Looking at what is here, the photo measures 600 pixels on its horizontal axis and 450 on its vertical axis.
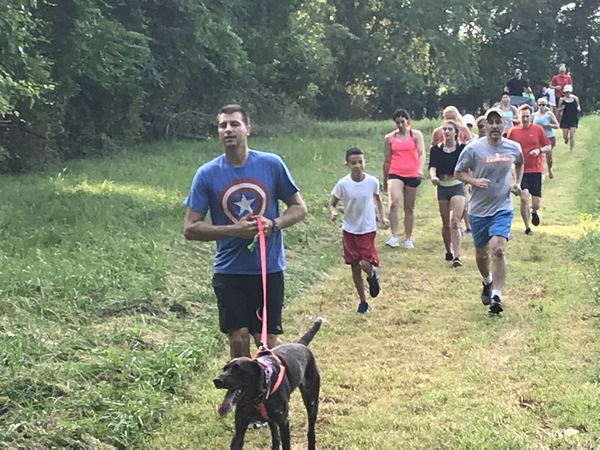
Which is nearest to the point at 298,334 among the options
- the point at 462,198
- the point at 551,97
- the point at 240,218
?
the point at 240,218

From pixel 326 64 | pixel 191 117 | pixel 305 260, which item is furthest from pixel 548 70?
pixel 305 260

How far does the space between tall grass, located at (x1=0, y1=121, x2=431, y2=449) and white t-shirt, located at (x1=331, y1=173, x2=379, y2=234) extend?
1.23 meters

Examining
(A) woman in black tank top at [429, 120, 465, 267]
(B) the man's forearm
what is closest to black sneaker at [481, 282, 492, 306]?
(A) woman in black tank top at [429, 120, 465, 267]

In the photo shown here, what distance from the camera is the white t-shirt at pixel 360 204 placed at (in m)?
8.71

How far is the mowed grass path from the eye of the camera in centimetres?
529

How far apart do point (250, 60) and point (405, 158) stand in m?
15.0

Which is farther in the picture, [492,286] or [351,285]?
[351,285]

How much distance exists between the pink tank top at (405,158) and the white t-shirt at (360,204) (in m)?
2.93

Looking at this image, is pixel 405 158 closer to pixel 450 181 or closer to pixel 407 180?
pixel 407 180

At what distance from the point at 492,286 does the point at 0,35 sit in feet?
25.5

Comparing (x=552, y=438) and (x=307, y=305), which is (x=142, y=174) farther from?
(x=552, y=438)

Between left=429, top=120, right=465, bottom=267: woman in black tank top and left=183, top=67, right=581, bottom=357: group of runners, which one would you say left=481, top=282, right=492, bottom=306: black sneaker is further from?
left=429, top=120, right=465, bottom=267: woman in black tank top

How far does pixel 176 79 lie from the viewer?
23359mm

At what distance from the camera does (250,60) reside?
25.7m
